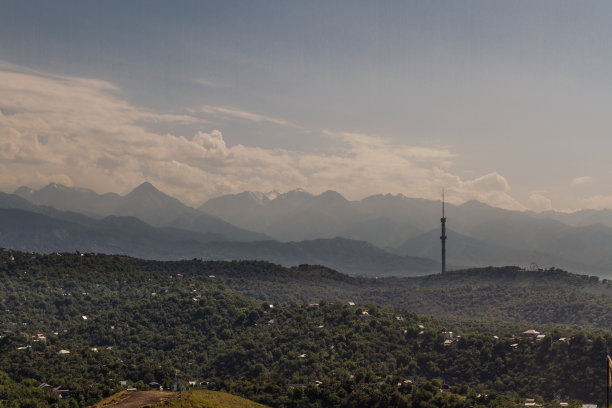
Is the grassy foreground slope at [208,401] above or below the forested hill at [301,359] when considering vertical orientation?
above

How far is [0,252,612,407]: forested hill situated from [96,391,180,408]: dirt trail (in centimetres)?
1268

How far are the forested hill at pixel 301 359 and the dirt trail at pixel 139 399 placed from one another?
12.7 meters

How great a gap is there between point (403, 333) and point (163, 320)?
74.1 m

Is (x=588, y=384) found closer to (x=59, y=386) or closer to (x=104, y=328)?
(x=59, y=386)

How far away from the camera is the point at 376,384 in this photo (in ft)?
382

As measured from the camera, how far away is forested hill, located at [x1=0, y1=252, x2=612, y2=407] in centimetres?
11094

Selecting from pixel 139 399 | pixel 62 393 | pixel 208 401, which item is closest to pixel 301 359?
pixel 62 393

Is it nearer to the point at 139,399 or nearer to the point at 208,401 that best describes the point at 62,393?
the point at 139,399

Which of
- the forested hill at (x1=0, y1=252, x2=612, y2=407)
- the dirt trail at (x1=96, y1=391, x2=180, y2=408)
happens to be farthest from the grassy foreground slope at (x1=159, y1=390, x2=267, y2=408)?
the forested hill at (x1=0, y1=252, x2=612, y2=407)

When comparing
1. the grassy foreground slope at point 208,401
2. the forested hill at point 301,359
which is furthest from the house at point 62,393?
the grassy foreground slope at point 208,401

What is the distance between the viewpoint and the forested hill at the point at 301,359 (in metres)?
111

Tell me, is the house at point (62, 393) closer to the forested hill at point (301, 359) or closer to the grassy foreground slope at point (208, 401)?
the forested hill at point (301, 359)

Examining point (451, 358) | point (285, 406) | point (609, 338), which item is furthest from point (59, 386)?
point (609, 338)

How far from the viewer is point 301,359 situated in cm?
14938
